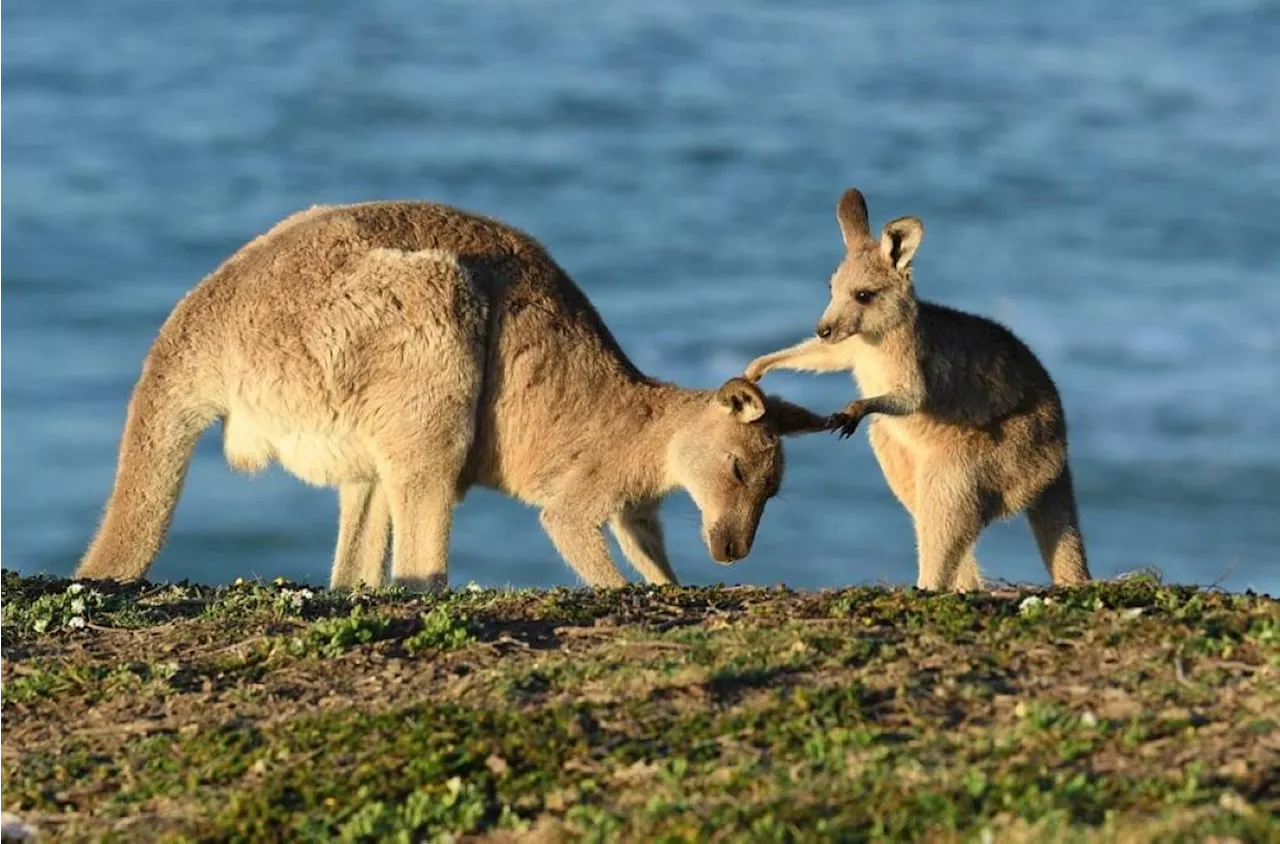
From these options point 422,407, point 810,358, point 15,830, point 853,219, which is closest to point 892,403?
point 810,358

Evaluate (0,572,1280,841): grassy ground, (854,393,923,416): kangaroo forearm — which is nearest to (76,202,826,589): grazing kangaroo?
(854,393,923,416): kangaroo forearm

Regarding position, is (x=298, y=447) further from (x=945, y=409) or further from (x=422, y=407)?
(x=945, y=409)

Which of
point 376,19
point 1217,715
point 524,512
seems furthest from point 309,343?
point 376,19

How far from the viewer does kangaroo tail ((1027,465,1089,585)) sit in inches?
387

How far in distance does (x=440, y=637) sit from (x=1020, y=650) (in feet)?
5.64

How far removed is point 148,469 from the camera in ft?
30.5

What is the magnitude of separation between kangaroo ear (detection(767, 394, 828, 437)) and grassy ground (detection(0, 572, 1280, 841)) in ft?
6.68

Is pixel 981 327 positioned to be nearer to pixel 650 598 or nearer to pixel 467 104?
pixel 650 598

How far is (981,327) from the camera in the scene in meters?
9.86

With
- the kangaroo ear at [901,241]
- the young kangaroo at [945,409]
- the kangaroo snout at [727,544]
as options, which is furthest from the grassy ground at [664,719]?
the kangaroo ear at [901,241]

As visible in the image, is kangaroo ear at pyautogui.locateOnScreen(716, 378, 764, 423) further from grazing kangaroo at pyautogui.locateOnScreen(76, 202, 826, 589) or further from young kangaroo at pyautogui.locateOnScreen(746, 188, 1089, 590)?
young kangaroo at pyautogui.locateOnScreen(746, 188, 1089, 590)

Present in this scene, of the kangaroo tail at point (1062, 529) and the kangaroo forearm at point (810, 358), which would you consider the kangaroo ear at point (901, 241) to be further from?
the kangaroo tail at point (1062, 529)

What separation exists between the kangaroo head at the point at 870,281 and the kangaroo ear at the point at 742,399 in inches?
13.8

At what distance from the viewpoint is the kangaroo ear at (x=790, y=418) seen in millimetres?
9938
